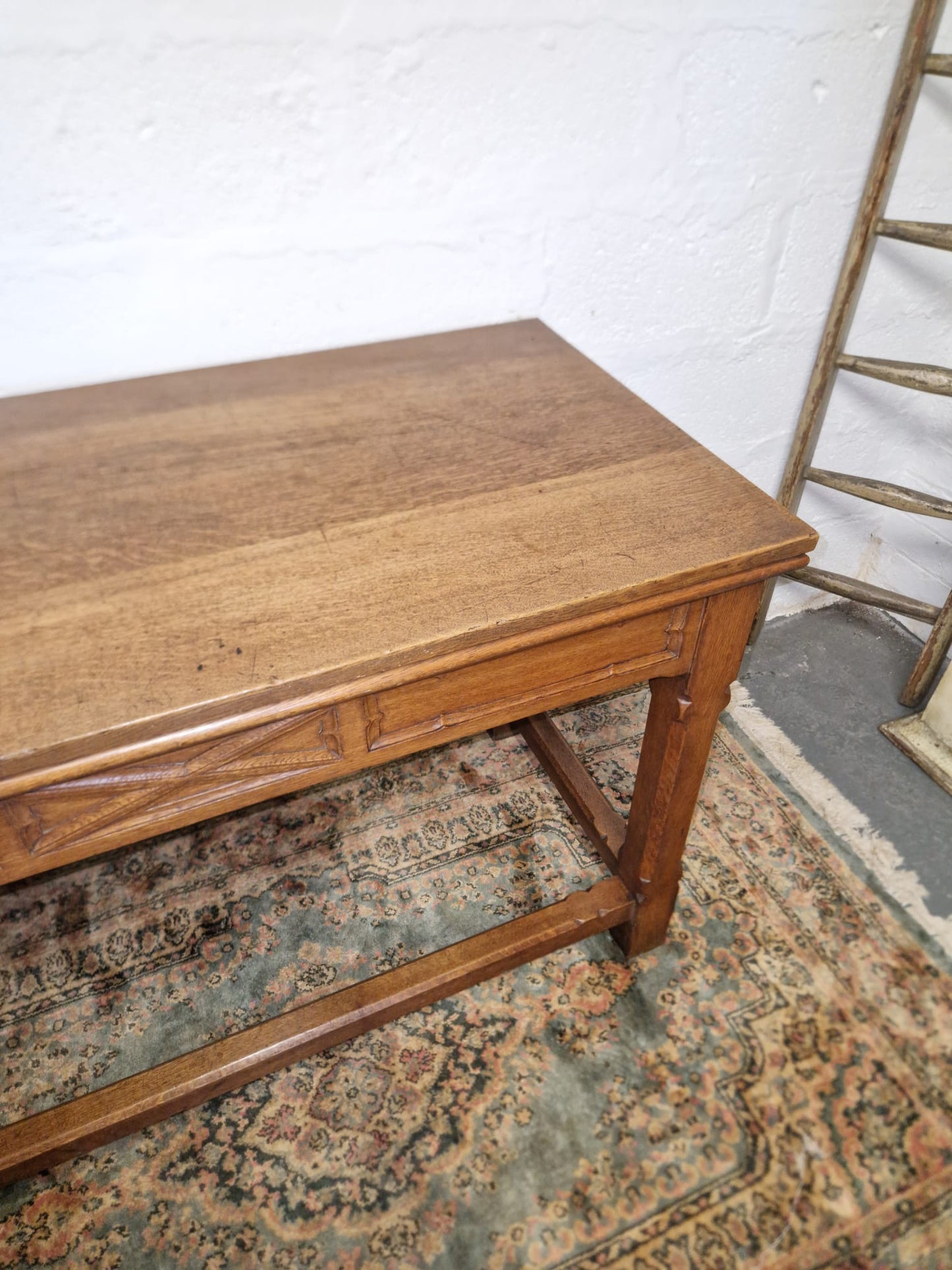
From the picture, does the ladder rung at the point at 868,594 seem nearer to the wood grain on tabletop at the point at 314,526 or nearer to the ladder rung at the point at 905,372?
the ladder rung at the point at 905,372

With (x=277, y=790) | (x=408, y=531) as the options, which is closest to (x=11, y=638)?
(x=277, y=790)

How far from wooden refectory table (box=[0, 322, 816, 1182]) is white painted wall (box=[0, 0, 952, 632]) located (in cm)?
13

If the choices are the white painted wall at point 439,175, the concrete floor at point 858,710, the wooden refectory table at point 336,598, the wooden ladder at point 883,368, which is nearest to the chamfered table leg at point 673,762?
the wooden refectory table at point 336,598

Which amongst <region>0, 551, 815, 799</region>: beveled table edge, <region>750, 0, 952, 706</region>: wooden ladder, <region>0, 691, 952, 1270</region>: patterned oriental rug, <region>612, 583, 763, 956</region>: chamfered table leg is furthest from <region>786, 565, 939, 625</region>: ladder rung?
<region>0, 551, 815, 799</region>: beveled table edge

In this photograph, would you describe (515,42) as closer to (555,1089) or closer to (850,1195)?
(555,1089)

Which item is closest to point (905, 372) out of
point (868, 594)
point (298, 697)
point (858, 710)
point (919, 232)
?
point (919, 232)

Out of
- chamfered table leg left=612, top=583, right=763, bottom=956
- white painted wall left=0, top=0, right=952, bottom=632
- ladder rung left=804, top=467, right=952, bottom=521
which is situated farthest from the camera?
ladder rung left=804, top=467, right=952, bottom=521

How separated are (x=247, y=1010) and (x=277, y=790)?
2.49ft

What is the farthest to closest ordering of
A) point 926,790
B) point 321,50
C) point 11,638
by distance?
1. point 926,790
2. point 321,50
3. point 11,638

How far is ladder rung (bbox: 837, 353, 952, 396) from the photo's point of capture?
5.82 ft

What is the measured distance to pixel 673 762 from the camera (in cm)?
129

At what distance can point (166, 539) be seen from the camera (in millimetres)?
1019

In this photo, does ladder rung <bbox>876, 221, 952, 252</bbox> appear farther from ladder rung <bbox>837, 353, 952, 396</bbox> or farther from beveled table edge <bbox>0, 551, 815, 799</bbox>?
beveled table edge <bbox>0, 551, 815, 799</bbox>

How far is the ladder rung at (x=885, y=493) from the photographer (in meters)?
1.92
